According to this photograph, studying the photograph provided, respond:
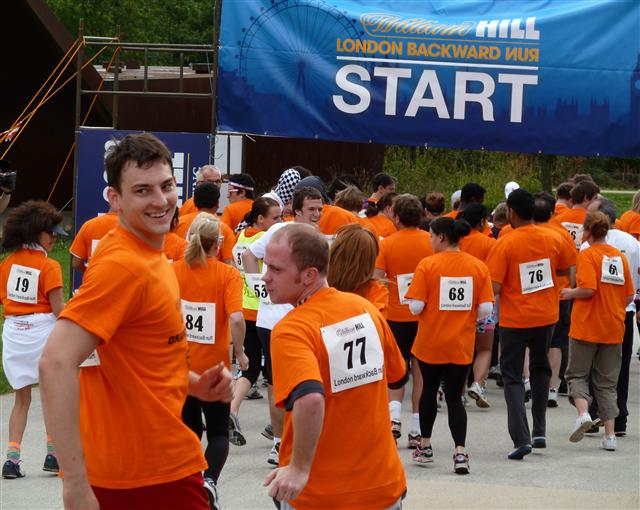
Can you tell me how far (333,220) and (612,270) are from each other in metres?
2.53

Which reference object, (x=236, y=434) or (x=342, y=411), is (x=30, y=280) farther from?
(x=342, y=411)

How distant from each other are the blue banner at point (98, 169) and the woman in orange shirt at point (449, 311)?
14.8 feet

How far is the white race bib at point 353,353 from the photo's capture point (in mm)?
4238

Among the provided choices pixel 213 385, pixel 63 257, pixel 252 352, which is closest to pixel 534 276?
pixel 252 352

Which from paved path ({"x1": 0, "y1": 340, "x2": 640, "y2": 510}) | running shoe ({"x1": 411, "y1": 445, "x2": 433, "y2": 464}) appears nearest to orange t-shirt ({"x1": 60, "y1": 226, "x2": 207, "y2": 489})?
paved path ({"x1": 0, "y1": 340, "x2": 640, "y2": 510})

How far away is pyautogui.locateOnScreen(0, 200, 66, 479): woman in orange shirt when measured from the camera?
7783 mm

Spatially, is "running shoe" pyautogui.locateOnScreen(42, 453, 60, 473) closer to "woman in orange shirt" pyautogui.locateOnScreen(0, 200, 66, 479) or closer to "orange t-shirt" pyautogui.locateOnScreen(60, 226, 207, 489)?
"woman in orange shirt" pyautogui.locateOnScreen(0, 200, 66, 479)

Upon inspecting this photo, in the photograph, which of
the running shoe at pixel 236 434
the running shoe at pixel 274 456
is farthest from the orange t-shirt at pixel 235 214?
the running shoe at pixel 274 456

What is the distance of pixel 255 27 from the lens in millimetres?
12133

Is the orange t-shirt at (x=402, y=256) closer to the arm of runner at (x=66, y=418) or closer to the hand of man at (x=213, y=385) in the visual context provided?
the hand of man at (x=213, y=385)

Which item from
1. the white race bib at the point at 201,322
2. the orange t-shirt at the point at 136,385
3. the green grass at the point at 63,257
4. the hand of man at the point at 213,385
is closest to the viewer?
the orange t-shirt at the point at 136,385

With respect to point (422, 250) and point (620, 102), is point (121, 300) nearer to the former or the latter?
point (422, 250)

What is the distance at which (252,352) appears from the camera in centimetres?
909

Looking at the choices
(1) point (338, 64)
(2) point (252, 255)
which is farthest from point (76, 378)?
(1) point (338, 64)
